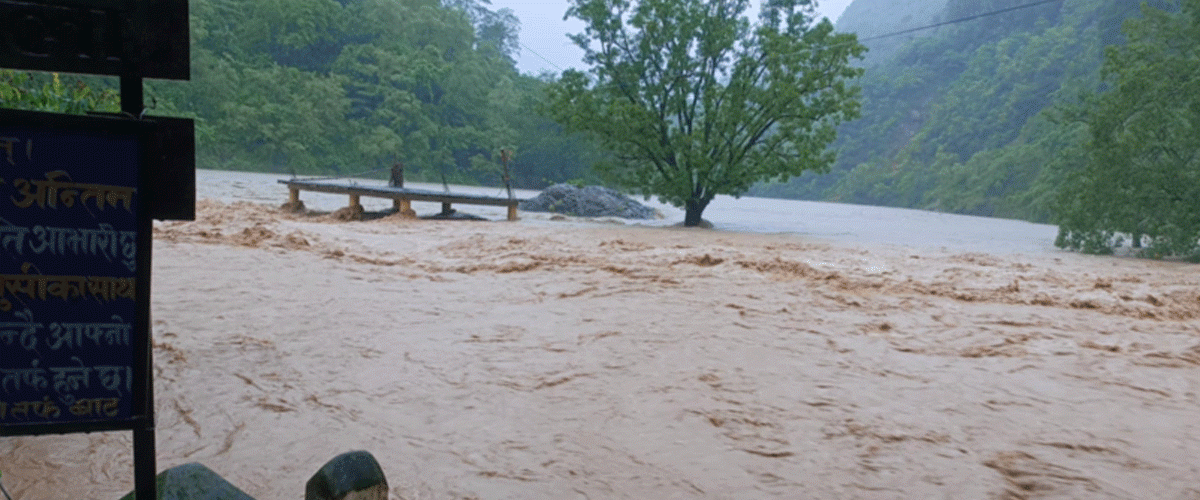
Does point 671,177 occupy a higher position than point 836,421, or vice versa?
point 671,177

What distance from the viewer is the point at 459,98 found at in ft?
161

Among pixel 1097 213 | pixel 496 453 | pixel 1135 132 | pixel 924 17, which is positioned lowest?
pixel 496 453

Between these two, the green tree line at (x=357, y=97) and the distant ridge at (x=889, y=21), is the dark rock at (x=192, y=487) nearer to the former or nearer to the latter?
the green tree line at (x=357, y=97)

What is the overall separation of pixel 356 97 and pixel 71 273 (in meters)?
46.4

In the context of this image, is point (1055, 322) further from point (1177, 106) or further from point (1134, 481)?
point (1177, 106)

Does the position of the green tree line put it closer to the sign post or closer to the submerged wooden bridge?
the submerged wooden bridge

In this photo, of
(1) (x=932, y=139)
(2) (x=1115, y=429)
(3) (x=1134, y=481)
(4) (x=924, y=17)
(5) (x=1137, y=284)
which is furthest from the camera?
(4) (x=924, y=17)

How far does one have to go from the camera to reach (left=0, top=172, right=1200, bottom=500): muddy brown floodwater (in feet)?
10.2

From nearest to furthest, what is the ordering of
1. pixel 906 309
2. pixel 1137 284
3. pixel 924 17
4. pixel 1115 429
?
1. pixel 1115 429
2. pixel 906 309
3. pixel 1137 284
4. pixel 924 17

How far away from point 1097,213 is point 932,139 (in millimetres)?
52358

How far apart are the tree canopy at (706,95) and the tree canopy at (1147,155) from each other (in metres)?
4.67

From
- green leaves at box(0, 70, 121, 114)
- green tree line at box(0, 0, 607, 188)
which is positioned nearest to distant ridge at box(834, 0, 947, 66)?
green tree line at box(0, 0, 607, 188)

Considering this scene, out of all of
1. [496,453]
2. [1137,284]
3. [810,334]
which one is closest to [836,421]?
[496,453]

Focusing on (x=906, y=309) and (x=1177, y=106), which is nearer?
(x=906, y=309)
